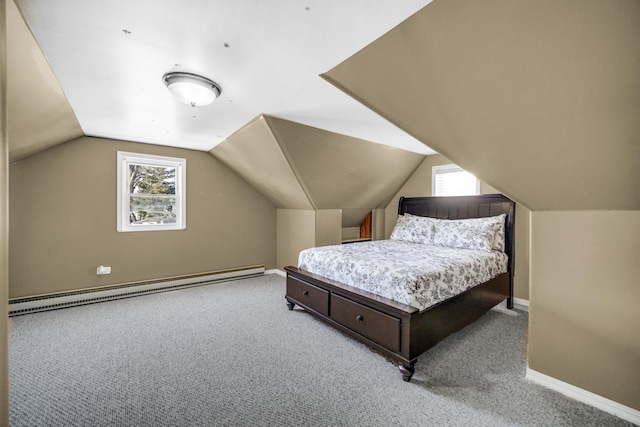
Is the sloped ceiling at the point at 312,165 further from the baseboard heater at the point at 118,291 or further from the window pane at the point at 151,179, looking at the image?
the baseboard heater at the point at 118,291

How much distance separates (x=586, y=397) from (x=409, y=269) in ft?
4.08

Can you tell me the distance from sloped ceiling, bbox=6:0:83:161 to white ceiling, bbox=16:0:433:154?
2.3 inches

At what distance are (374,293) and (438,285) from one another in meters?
0.51

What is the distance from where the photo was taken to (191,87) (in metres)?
1.93

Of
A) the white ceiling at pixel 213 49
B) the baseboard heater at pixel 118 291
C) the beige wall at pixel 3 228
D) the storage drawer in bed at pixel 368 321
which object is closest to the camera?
the beige wall at pixel 3 228

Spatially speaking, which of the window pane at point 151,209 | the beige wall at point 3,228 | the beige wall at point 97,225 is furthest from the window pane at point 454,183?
the beige wall at point 3,228

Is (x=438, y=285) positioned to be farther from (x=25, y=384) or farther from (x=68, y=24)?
(x=25, y=384)

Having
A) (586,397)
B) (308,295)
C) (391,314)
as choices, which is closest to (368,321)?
(391,314)

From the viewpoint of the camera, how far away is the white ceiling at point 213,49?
1.24m

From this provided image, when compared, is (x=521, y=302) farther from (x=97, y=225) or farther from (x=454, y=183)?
(x=97, y=225)

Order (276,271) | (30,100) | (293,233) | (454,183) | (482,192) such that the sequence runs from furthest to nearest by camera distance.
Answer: (276,271)
(293,233)
(454,183)
(482,192)
(30,100)

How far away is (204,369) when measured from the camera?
2000 millimetres

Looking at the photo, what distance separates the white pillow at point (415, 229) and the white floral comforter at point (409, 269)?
13.7 inches

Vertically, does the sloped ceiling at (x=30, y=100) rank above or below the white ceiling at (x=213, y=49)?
below
